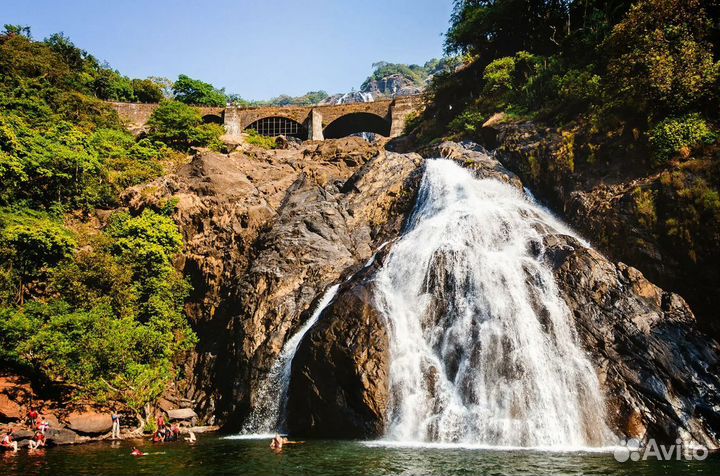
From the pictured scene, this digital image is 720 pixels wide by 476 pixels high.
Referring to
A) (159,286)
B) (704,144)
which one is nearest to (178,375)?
(159,286)

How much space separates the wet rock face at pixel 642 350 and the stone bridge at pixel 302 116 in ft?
126

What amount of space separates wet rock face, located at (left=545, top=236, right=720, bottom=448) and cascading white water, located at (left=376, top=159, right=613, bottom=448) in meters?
0.66

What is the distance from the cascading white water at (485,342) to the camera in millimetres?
18172

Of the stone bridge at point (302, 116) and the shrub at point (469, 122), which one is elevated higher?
the stone bridge at point (302, 116)

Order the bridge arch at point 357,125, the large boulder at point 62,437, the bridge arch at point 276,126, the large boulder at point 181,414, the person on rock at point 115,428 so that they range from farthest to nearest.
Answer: the bridge arch at point 276,126, the bridge arch at point 357,125, the large boulder at point 181,414, the person on rock at point 115,428, the large boulder at point 62,437

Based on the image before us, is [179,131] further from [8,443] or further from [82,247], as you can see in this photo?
[8,443]

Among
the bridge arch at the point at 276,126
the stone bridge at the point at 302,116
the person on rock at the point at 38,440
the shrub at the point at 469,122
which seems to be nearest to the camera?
the person on rock at the point at 38,440

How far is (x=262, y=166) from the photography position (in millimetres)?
41344

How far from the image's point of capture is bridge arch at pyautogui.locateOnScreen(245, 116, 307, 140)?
6100cm

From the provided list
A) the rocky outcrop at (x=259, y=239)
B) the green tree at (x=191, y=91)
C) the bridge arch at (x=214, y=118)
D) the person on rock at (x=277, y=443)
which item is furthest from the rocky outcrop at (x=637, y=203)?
the green tree at (x=191, y=91)

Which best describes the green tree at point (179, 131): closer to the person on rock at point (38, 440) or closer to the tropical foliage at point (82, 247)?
the tropical foliage at point (82, 247)

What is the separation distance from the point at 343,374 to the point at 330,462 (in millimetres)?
6053

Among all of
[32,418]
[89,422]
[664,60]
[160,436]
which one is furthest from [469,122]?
[32,418]

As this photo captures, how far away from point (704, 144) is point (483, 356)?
16.3 metres
